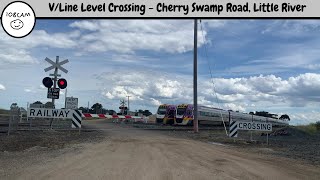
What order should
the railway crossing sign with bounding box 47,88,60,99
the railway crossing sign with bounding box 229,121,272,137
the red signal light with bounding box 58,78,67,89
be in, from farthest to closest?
the railway crossing sign with bounding box 47,88,60,99 → the red signal light with bounding box 58,78,67,89 → the railway crossing sign with bounding box 229,121,272,137

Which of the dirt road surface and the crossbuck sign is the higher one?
the crossbuck sign

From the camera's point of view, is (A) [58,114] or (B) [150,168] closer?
(B) [150,168]

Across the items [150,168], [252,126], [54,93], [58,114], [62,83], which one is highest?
[62,83]

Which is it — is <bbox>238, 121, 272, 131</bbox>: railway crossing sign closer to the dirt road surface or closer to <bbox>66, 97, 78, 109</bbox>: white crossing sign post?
the dirt road surface

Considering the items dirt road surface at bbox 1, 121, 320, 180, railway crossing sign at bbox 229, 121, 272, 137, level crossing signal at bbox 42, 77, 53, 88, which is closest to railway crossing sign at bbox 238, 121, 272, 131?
railway crossing sign at bbox 229, 121, 272, 137

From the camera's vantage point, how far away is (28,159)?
12383mm

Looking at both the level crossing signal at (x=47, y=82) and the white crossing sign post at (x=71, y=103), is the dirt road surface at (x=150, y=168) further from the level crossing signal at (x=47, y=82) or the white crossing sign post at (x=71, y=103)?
the white crossing sign post at (x=71, y=103)

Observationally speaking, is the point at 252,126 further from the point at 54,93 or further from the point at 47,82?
the point at 47,82

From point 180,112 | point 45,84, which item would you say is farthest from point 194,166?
point 180,112

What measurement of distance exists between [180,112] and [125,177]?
46153 mm

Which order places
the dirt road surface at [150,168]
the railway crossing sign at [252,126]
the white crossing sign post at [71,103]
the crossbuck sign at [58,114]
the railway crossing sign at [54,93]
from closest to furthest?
the dirt road surface at [150,168] → the railway crossing sign at [252,126] → the crossbuck sign at [58,114] → the railway crossing sign at [54,93] → the white crossing sign post at [71,103]

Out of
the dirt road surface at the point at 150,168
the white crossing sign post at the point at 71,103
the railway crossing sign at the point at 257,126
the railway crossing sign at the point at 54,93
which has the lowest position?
the dirt road surface at the point at 150,168

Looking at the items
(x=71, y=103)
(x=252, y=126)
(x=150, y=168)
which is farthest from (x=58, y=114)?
(x=150, y=168)

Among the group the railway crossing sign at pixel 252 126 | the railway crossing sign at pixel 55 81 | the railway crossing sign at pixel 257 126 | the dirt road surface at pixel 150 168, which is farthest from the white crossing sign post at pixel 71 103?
the dirt road surface at pixel 150 168
